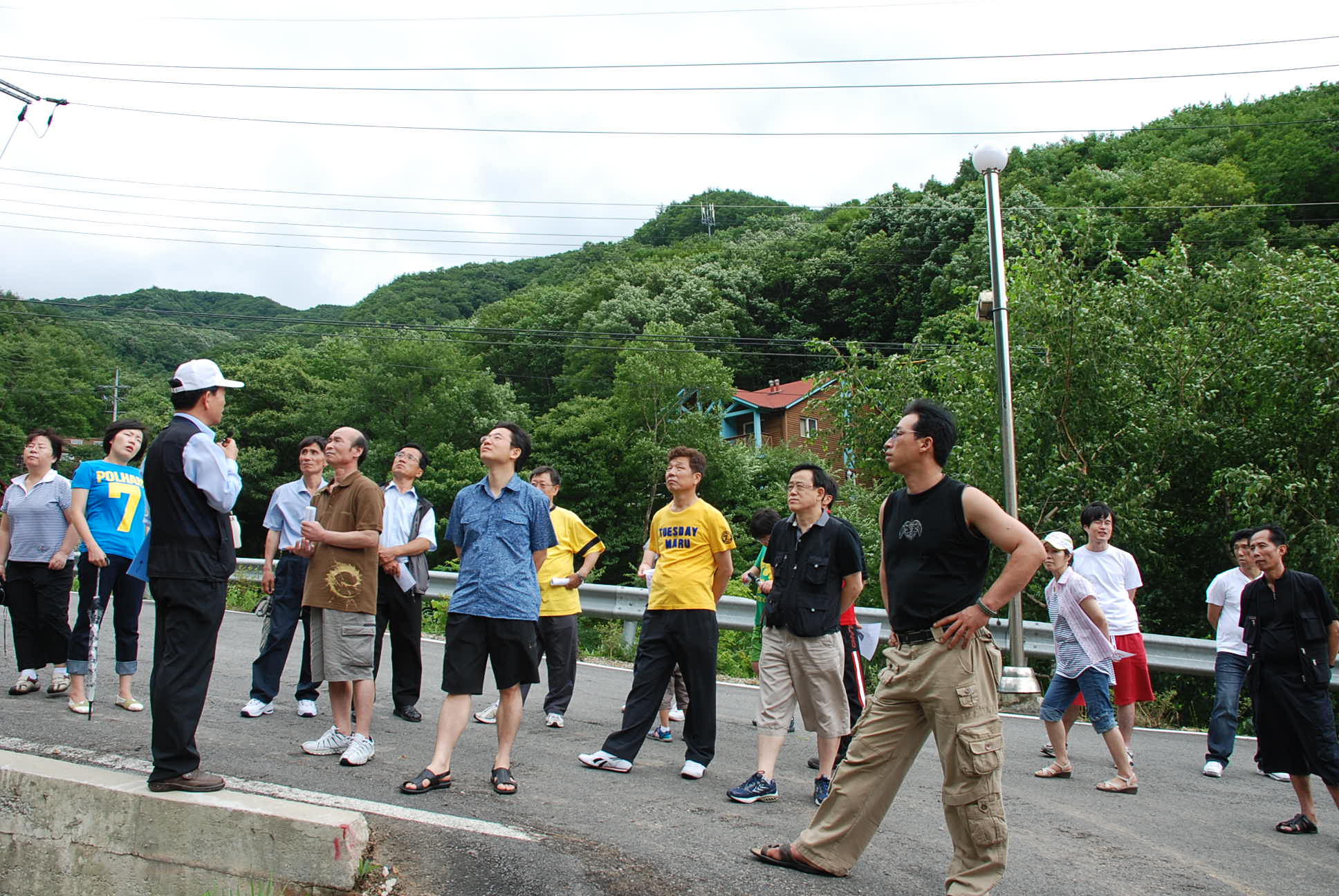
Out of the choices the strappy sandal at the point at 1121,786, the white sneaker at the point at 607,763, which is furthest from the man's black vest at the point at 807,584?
the strappy sandal at the point at 1121,786

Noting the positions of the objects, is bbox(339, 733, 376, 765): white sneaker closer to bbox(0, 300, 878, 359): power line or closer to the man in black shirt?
the man in black shirt

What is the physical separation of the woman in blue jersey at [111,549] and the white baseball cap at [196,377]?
7.66 feet

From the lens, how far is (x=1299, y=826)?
18.0 ft

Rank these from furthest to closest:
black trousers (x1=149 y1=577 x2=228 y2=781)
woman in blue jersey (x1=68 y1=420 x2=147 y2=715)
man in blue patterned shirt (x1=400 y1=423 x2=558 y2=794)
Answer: woman in blue jersey (x1=68 y1=420 x2=147 y2=715)
man in blue patterned shirt (x1=400 y1=423 x2=558 y2=794)
black trousers (x1=149 y1=577 x2=228 y2=781)

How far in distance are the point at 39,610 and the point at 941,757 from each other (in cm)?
620

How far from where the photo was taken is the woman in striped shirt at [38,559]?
6734mm

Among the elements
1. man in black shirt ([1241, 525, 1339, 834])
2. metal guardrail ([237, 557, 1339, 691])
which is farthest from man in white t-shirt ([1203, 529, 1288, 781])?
metal guardrail ([237, 557, 1339, 691])

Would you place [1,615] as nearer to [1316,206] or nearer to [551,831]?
[551,831]

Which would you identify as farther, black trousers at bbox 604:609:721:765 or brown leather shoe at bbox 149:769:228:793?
black trousers at bbox 604:609:721:765

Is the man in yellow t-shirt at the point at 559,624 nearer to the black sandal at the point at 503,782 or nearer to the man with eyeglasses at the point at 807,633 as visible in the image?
the man with eyeglasses at the point at 807,633

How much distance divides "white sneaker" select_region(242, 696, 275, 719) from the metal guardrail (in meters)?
3.71

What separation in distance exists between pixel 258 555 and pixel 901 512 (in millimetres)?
52267

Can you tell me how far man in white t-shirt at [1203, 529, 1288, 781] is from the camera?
7160 millimetres

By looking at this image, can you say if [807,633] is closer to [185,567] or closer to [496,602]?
[496,602]
